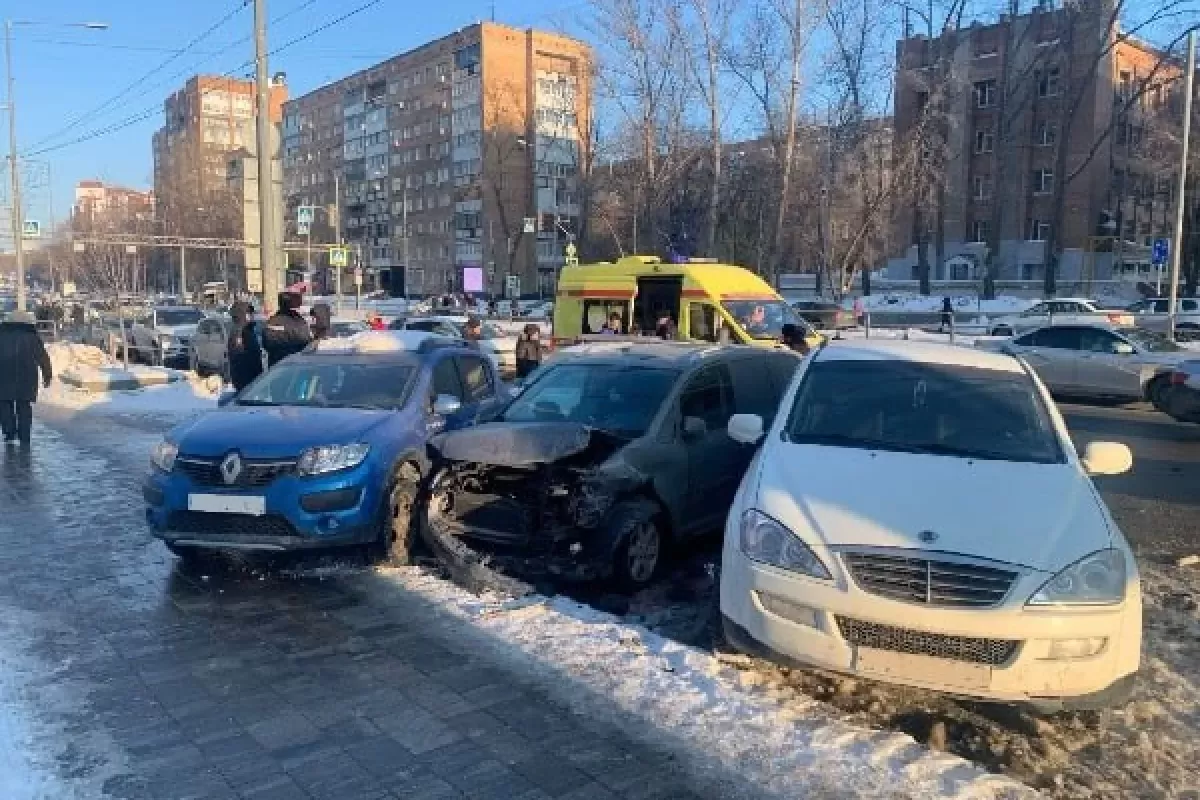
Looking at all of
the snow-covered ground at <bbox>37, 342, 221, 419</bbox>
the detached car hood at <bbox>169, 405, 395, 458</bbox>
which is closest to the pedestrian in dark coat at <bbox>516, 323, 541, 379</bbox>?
the snow-covered ground at <bbox>37, 342, 221, 419</bbox>

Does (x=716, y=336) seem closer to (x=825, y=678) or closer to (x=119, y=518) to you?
(x=119, y=518)

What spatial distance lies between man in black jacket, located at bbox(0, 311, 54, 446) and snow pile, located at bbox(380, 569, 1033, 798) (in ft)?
27.6

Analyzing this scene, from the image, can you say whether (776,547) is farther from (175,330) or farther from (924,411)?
(175,330)

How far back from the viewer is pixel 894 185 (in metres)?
40.0

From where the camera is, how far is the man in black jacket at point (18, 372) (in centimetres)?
1127

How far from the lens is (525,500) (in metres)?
6.04

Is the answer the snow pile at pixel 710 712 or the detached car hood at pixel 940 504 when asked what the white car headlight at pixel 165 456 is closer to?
the snow pile at pixel 710 712

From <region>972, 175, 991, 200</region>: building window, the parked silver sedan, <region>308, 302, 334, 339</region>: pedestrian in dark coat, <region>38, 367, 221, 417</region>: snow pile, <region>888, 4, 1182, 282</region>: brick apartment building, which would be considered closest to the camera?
<region>308, 302, 334, 339</region>: pedestrian in dark coat

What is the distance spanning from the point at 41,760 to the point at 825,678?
11.1 feet

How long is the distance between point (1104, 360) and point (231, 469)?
15416 mm

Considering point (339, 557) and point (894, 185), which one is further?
point (894, 185)

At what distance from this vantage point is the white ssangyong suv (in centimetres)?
387

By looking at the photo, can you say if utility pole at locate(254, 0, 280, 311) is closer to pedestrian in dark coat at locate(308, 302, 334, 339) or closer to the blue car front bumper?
pedestrian in dark coat at locate(308, 302, 334, 339)

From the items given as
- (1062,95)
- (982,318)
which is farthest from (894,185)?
(1062,95)
